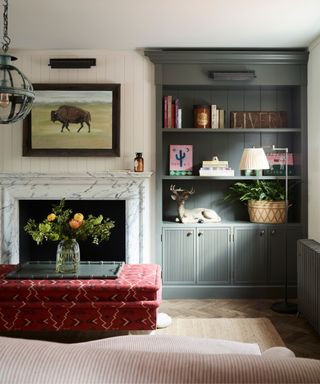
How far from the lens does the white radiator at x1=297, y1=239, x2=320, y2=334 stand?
341 cm

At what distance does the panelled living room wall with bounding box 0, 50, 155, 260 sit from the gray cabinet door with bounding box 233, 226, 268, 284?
2.96 feet

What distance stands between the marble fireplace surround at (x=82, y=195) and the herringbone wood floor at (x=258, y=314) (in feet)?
2.20

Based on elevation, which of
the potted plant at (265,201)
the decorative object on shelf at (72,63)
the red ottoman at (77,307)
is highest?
the decorative object on shelf at (72,63)

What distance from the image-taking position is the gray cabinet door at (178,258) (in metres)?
4.51

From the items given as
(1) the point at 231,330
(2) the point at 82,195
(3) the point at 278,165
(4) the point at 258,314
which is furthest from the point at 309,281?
(2) the point at 82,195

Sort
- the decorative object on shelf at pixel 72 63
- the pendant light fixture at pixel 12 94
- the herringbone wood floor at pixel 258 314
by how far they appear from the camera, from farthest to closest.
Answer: the decorative object on shelf at pixel 72 63 → the herringbone wood floor at pixel 258 314 → the pendant light fixture at pixel 12 94

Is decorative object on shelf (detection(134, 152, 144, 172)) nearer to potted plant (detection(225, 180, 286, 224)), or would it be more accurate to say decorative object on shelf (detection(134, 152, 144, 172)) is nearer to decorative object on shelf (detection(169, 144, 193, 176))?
decorative object on shelf (detection(169, 144, 193, 176))

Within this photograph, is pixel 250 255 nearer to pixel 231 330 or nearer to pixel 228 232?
pixel 228 232

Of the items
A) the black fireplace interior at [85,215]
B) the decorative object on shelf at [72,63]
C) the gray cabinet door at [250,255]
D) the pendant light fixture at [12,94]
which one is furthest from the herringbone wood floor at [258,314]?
the decorative object on shelf at [72,63]

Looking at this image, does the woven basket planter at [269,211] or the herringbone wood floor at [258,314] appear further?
the woven basket planter at [269,211]

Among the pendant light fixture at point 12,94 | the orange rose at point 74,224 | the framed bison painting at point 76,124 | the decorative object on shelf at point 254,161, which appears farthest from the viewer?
the framed bison painting at point 76,124

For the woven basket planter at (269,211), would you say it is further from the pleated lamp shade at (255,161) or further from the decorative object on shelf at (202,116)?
the decorative object on shelf at (202,116)

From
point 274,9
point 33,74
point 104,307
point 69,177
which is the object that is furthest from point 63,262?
point 274,9

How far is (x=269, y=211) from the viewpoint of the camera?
14.8 ft
